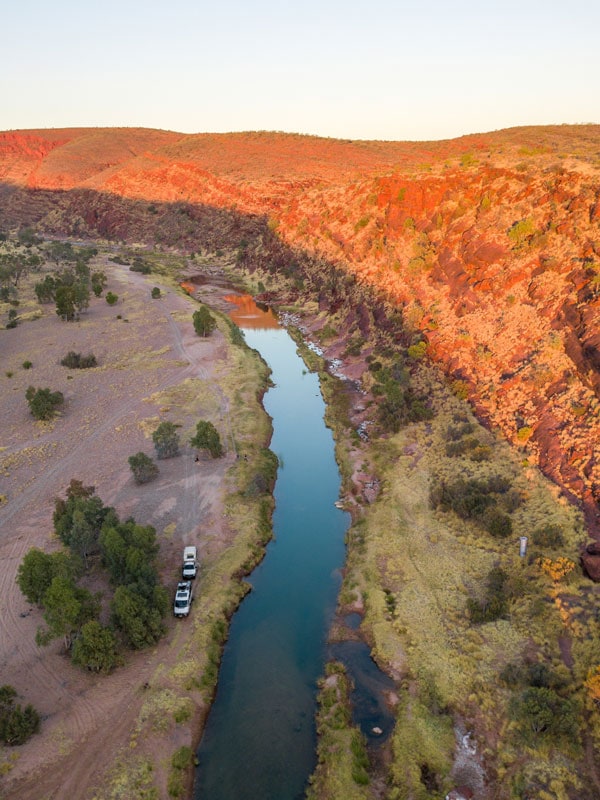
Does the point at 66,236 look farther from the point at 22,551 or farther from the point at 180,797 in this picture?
the point at 180,797

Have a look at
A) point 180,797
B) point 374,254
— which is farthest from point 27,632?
point 374,254

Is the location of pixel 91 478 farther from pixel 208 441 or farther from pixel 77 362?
pixel 77 362

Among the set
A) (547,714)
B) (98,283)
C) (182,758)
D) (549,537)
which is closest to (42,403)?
(182,758)

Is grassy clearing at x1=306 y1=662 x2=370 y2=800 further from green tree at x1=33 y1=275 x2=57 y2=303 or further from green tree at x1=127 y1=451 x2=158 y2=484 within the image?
green tree at x1=33 y1=275 x2=57 y2=303

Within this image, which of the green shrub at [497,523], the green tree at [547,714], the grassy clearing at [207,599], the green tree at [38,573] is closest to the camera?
the green tree at [547,714]

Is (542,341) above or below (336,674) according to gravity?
above

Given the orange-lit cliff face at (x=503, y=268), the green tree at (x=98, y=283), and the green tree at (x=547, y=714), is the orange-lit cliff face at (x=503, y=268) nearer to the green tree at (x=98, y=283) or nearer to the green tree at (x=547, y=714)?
the green tree at (x=547, y=714)

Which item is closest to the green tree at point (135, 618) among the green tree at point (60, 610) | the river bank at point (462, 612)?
the green tree at point (60, 610)
